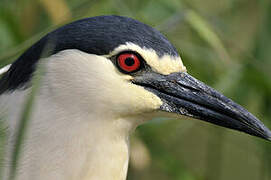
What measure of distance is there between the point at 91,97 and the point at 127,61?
0.17 metres

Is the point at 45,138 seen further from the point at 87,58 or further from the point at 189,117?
the point at 189,117

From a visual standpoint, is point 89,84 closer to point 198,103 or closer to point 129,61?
point 129,61

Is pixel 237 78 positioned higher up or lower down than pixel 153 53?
lower down

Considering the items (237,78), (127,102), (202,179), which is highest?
(127,102)

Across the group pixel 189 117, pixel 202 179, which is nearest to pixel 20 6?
pixel 202 179

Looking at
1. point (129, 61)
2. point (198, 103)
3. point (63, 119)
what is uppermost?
point (129, 61)

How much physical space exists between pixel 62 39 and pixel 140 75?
295 millimetres

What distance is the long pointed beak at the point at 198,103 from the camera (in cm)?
233

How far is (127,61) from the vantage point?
89.0 inches

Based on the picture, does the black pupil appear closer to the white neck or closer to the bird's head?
the bird's head

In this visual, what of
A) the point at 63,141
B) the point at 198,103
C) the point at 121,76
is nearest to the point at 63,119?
the point at 63,141

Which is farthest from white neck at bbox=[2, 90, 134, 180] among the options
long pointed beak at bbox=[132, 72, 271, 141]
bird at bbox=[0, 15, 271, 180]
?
long pointed beak at bbox=[132, 72, 271, 141]

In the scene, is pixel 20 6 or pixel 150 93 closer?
pixel 150 93

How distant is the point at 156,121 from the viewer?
3090mm
